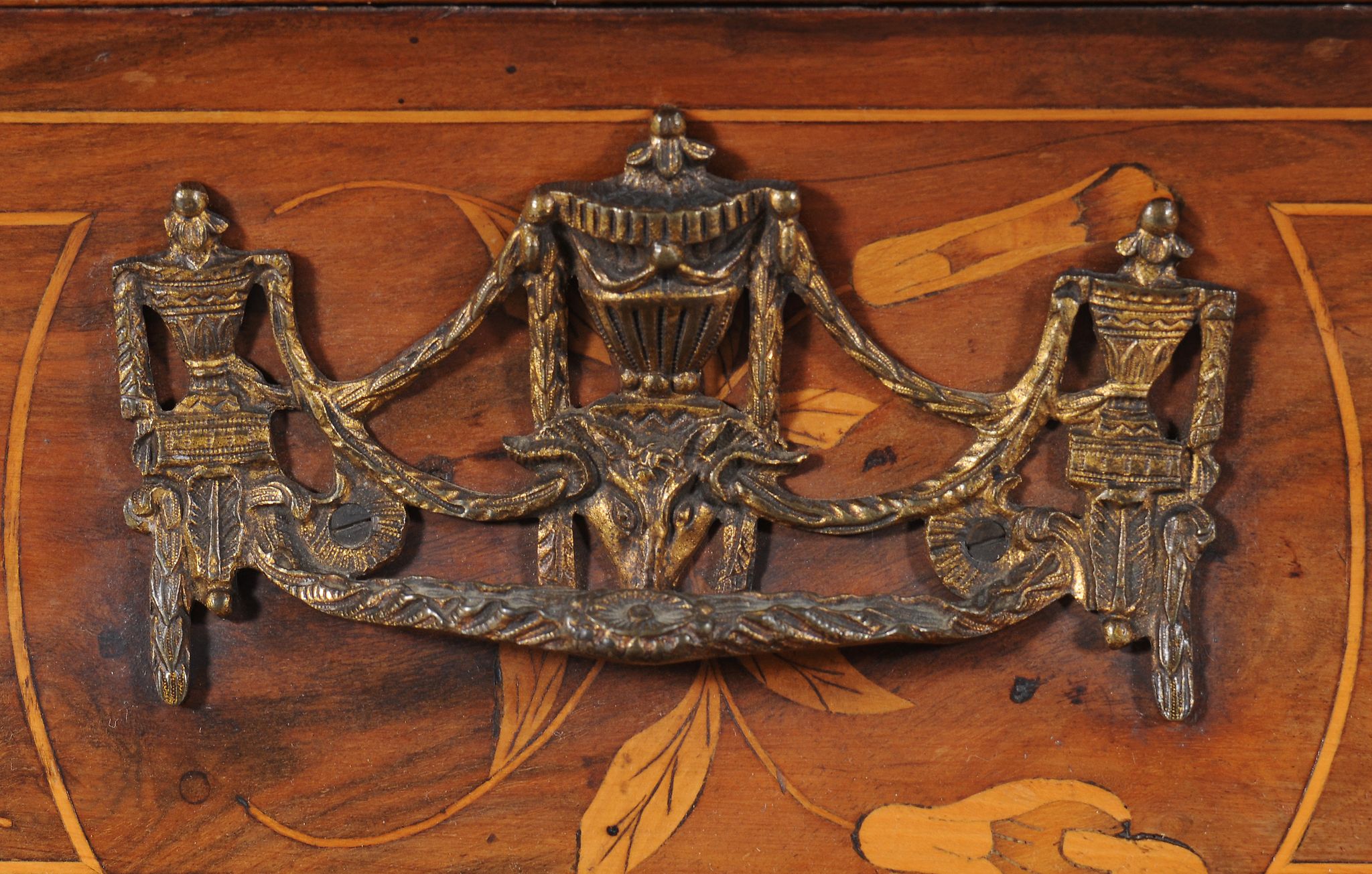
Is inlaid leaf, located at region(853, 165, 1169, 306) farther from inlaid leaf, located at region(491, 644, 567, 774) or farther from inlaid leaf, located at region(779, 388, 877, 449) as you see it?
inlaid leaf, located at region(491, 644, 567, 774)

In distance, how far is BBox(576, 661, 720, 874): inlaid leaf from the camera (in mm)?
1034

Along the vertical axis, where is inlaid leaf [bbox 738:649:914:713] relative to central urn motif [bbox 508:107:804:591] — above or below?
below

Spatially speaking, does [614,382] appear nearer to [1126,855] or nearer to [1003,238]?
[1003,238]

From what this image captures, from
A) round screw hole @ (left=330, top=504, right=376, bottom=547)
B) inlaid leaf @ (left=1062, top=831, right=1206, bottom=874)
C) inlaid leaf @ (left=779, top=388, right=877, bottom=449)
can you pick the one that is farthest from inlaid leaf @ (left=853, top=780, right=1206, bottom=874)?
round screw hole @ (left=330, top=504, right=376, bottom=547)

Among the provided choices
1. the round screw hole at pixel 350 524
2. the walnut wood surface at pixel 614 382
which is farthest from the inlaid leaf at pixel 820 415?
the round screw hole at pixel 350 524

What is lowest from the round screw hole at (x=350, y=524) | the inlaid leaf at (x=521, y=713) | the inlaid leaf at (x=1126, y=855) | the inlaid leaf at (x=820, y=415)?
the inlaid leaf at (x=1126, y=855)

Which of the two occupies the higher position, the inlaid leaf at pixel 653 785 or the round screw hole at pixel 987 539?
the round screw hole at pixel 987 539

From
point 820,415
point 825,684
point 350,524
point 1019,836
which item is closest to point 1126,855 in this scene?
point 1019,836

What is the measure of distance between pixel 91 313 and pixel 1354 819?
82 cm

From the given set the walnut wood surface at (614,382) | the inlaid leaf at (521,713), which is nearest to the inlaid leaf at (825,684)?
the walnut wood surface at (614,382)

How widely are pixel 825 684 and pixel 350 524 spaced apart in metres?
0.30

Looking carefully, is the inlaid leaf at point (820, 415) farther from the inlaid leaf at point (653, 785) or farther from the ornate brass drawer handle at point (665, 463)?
the inlaid leaf at point (653, 785)

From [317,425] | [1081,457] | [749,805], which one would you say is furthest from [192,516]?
[1081,457]

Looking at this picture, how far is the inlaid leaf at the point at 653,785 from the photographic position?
103 cm
